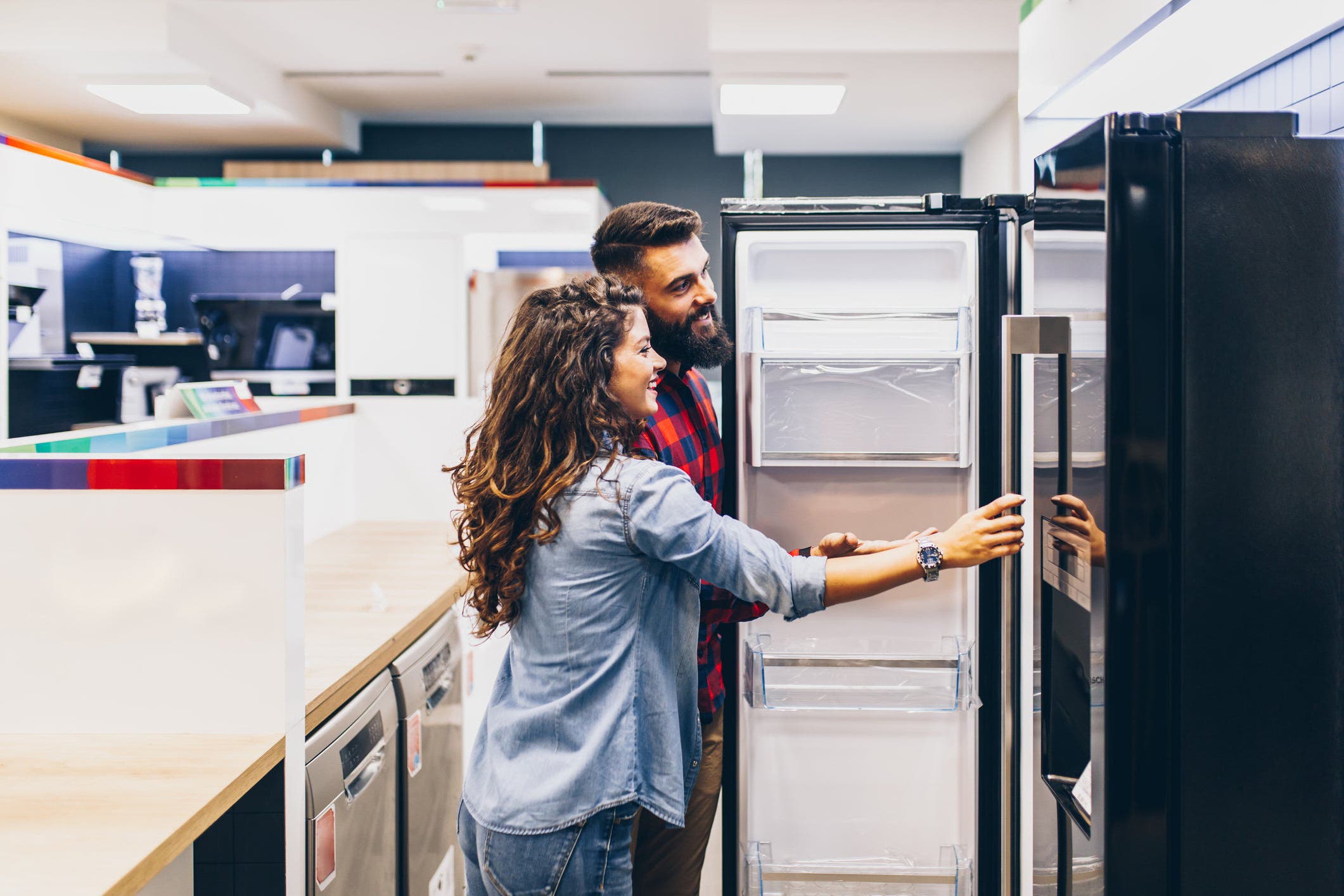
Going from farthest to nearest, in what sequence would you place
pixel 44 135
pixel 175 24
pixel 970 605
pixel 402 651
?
pixel 44 135 < pixel 175 24 < pixel 402 651 < pixel 970 605

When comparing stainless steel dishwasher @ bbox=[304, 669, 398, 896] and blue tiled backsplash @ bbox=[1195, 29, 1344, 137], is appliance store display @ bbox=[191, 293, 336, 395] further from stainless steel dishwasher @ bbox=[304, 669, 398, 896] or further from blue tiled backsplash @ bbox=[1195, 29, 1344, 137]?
blue tiled backsplash @ bbox=[1195, 29, 1344, 137]

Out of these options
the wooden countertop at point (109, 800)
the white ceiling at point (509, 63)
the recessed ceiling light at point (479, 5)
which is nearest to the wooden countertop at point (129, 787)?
the wooden countertop at point (109, 800)

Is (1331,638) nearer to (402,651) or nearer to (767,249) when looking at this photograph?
(767,249)

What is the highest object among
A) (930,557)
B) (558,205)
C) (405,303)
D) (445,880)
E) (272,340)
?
(558,205)

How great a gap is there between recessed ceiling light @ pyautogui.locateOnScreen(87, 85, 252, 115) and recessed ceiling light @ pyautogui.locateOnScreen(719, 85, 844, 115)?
267 centimetres

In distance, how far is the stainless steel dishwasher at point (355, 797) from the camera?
167 centimetres

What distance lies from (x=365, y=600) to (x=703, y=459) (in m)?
1.09

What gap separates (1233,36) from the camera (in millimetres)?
1687

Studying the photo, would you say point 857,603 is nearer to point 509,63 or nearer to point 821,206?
point 821,206

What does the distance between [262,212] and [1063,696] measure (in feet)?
18.5

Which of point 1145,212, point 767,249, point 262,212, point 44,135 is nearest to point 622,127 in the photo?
point 262,212

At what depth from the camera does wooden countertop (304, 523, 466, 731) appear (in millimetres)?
1852

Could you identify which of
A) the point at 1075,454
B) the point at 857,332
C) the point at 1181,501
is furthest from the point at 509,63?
the point at 1181,501

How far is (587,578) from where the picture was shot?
1.30 metres
